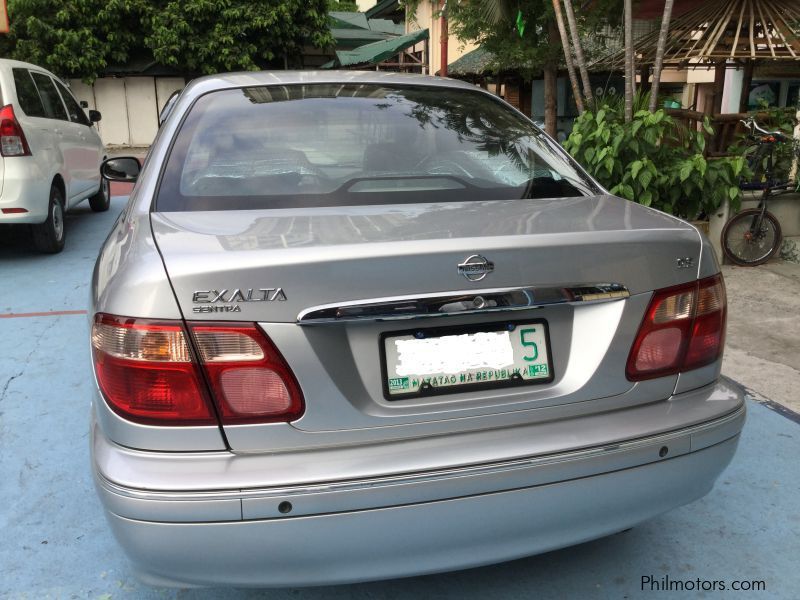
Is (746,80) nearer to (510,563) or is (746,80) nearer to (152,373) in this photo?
(510,563)

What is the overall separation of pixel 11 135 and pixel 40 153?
364mm

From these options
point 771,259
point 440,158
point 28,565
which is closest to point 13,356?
point 28,565

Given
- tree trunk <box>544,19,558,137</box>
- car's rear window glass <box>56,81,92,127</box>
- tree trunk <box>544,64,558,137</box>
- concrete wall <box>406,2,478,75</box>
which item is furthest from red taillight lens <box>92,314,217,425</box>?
concrete wall <box>406,2,478,75</box>

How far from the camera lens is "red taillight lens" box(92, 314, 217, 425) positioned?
174 centimetres

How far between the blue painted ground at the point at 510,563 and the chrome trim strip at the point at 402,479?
0.15 meters

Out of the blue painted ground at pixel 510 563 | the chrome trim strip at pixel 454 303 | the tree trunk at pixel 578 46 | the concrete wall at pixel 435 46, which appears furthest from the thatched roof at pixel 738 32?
the concrete wall at pixel 435 46

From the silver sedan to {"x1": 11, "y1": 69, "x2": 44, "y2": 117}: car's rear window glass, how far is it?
521 cm

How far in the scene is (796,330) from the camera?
4.84m

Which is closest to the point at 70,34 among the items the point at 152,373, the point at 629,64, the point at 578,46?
the point at 578,46

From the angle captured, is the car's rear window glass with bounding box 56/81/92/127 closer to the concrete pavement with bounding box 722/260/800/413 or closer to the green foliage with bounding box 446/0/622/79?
the green foliage with bounding box 446/0/622/79

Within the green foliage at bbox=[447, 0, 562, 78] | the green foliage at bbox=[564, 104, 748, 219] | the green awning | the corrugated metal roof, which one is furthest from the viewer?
the corrugated metal roof

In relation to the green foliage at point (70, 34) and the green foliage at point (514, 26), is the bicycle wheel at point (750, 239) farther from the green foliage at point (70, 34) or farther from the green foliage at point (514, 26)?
the green foliage at point (70, 34)

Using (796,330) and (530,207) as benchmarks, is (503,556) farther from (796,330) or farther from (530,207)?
(796,330)

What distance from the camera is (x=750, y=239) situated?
6445 millimetres
